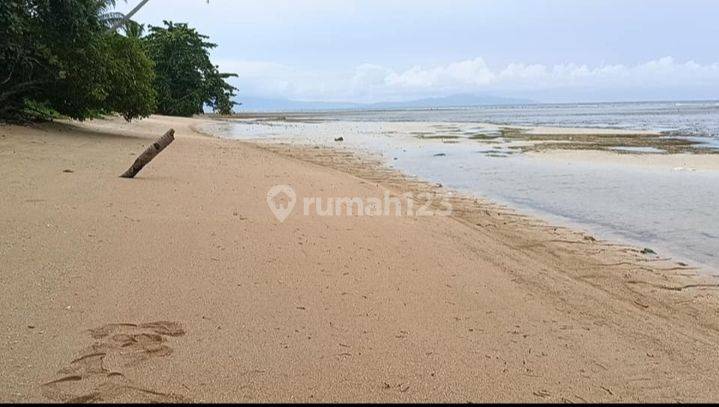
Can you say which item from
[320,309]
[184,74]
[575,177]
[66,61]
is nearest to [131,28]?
[184,74]

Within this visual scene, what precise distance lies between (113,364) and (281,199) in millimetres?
5412

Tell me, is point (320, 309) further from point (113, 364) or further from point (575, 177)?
point (575, 177)

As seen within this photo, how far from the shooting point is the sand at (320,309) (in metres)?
3.18

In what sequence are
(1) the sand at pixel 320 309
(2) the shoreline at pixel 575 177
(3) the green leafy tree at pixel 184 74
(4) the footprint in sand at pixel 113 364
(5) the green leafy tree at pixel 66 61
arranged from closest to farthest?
(4) the footprint in sand at pixel 113 364 → (1) the sand at pixel 320 309 → (2) the shoreline at pixel 575 177 → (5) the green leafy tree at pixel 66 61 → (3) the green leafy tree at pixel 184 74

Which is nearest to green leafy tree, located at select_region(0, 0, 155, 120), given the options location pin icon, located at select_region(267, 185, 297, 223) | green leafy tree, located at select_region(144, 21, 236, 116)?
location pin icon, located at select_region(267, 185, 297, 223)

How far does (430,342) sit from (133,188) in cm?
605

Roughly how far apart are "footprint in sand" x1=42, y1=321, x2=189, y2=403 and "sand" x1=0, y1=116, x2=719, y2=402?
1 cm

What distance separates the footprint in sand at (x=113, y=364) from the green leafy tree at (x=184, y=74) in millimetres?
45988

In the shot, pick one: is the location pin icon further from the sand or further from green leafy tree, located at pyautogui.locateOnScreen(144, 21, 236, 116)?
green leafy tree, located at pyautogui.locateOnScreen(144, 21, 236, 116)

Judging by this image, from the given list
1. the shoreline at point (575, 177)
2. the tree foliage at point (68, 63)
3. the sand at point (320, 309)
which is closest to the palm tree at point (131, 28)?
the tree foliage at point (68, 63)

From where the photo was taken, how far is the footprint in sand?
2.87m

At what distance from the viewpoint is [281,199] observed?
27.8 ft

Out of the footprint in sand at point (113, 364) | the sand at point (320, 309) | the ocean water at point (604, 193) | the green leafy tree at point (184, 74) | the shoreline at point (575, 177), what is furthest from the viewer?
the green leafy tree at point (184, 74)

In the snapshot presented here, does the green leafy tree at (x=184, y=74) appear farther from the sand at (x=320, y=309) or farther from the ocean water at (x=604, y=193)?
the sand at (x=320, y=309)
